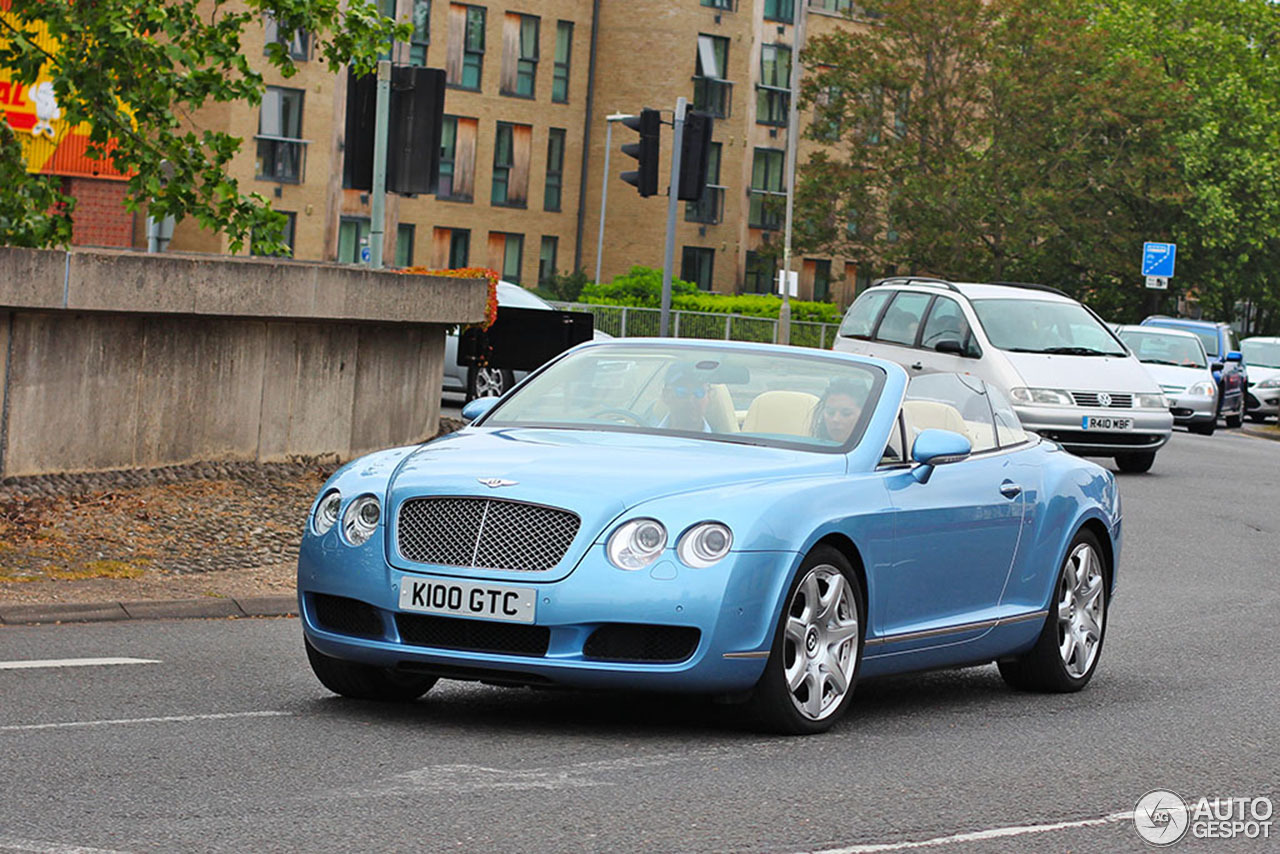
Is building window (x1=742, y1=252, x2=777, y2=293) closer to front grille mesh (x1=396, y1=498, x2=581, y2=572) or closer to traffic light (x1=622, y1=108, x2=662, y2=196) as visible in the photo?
traffic light (x1=622, y1=108, x2=662, y2=196)

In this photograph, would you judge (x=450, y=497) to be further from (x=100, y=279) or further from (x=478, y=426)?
(x=100, y=279)

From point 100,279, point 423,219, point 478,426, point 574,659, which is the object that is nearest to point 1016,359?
point 100,279

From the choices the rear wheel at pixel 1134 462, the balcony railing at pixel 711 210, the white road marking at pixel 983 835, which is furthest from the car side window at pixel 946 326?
the balcony railing at pixel 711 210

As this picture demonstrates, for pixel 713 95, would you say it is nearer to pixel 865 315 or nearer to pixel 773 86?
pixel 773 86

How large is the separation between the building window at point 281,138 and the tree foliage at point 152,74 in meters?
44.7

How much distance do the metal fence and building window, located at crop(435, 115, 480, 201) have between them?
1217 centimetres

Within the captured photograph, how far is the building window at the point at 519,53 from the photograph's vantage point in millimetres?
67188

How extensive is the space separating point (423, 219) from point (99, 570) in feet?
175

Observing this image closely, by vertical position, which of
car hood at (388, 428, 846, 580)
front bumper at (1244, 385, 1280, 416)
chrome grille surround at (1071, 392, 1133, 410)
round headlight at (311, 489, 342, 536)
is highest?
car hood at (388, 428, 846, 580)

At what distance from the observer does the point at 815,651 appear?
7.92 metres

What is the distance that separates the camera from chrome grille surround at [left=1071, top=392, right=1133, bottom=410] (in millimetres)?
23000

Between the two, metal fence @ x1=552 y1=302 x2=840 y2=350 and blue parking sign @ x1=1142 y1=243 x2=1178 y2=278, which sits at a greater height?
blue parking sign @ x1=1142 y1=243 x2=1178 y2=278

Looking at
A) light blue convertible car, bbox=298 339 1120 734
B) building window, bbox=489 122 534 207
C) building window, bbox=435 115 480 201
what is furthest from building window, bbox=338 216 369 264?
light blue convertible car, bbox=298 339 1120 734

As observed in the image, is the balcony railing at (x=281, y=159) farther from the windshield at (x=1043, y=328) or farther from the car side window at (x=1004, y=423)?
the car side window at (x=1004, y=423)
